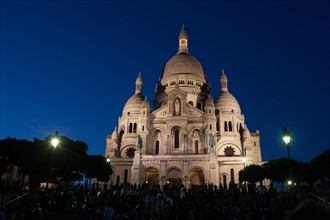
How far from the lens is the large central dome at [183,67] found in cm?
6962

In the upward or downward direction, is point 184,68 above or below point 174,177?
above

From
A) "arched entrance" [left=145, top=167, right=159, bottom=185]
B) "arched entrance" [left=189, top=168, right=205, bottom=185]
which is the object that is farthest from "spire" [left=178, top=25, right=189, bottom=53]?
"arched entrance" [left=145, top=167, right=159, bottom=185]

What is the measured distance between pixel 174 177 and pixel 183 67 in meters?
29.9

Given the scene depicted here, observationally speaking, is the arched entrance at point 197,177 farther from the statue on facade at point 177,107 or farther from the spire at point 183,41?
the spire at point 183,41

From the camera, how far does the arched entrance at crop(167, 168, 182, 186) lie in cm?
4803

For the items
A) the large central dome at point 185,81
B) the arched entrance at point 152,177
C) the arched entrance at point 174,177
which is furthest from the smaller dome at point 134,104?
the arched entrance at point 174,177

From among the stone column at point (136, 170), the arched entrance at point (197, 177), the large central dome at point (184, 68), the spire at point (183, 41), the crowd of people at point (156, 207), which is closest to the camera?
the crowd of people at point (156, 207)

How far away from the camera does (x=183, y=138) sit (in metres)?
52.3

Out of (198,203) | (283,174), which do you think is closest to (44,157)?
(198,203)

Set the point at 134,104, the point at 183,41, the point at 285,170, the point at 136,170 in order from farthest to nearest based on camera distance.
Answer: the point at 183,41, the point at 134,104, the point at 136,170, the point at 285,170

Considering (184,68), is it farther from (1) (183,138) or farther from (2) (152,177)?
(2) (152,177)

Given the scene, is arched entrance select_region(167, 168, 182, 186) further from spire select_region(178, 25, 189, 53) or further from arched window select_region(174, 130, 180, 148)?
spire select_region(178, 25, 189, 53)

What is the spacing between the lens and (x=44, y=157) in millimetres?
40469

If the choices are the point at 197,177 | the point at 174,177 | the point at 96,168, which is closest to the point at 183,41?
the point at 197,177
